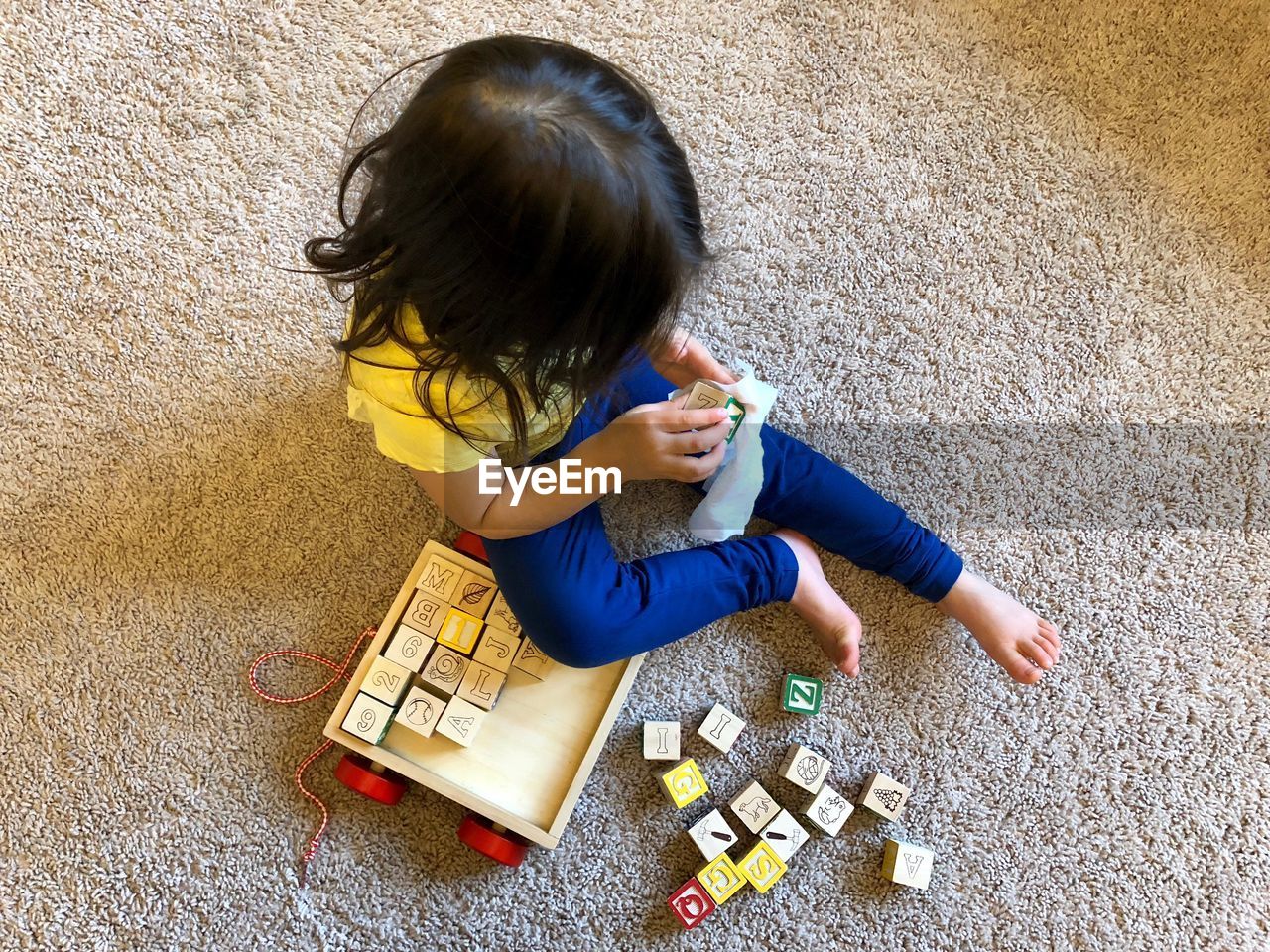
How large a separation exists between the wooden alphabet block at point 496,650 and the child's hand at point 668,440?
9.6 inches

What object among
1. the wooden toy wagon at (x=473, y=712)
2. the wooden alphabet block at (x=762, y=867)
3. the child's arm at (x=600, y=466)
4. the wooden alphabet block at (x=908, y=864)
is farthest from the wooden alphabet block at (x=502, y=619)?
the wooden alphabet block at (x=908, y=864)

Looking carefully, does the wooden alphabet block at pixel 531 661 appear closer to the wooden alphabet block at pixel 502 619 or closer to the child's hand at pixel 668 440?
the wooden alphabet block at pixel 502 619

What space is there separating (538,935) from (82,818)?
1.62ft

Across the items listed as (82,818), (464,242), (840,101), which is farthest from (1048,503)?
(82,818)

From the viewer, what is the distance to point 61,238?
38.2 inches

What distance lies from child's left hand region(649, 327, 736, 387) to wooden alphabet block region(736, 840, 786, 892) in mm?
483

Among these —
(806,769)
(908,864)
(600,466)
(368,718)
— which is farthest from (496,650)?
(908,864)

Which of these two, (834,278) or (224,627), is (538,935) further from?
(834,278)

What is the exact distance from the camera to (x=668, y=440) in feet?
2.37

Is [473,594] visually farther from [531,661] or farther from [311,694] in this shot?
[311,694]

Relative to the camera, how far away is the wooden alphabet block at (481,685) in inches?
33.8

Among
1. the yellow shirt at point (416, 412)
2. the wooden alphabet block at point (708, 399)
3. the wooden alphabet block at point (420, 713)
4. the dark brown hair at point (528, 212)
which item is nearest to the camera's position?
the dark brown hair at point (528, 212)

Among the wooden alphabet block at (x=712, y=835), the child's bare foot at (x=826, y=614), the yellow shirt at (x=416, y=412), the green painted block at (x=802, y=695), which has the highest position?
the yellow shirt at (x=416, y=412)

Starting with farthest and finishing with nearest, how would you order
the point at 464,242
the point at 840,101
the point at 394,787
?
1. the point at 840,101
2. the point at 394,787
3. the point at 464,242
